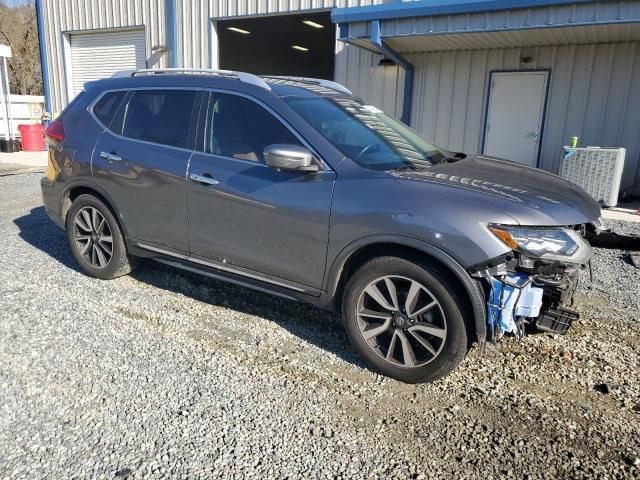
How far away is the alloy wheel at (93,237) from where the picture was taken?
4594mm

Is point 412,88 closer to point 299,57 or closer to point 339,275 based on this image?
point 339,275

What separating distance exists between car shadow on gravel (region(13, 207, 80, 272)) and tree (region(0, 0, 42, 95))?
27226 millimetres

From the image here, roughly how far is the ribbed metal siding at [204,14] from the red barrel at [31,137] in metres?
5.68

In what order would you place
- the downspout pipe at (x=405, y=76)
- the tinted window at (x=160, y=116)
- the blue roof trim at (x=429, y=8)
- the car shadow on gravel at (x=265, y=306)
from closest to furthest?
the car shadow on gravel at (x=265, y=306)
the tinted window at (x=160, y=116)
the blue roof trim at (x=429, y=8)
the downspout pipe at (x=405, y=76)

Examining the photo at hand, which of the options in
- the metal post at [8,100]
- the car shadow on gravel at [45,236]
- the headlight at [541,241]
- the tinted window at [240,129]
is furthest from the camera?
the metal post at [8,100]

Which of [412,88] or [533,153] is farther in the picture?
[412,88]

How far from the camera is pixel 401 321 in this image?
3.12 metres

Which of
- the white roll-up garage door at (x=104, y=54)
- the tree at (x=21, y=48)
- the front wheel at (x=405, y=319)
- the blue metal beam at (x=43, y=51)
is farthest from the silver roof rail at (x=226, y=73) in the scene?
the tree at (x=21, y=48)

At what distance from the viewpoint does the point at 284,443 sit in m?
2.56

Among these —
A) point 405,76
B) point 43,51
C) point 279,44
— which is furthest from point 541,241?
point 279,44

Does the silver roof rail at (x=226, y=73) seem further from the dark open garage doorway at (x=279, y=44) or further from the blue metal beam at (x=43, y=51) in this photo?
the blue metal beam at (x=43, y=51)

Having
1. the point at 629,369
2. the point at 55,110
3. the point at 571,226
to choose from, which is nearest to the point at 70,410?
the point at 571,226

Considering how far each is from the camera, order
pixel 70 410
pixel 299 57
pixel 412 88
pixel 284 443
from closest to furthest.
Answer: pixel 284 443 < pixel 70 410 < pixel 412 88 < pixel 299 57

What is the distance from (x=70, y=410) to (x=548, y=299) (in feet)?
9.09
